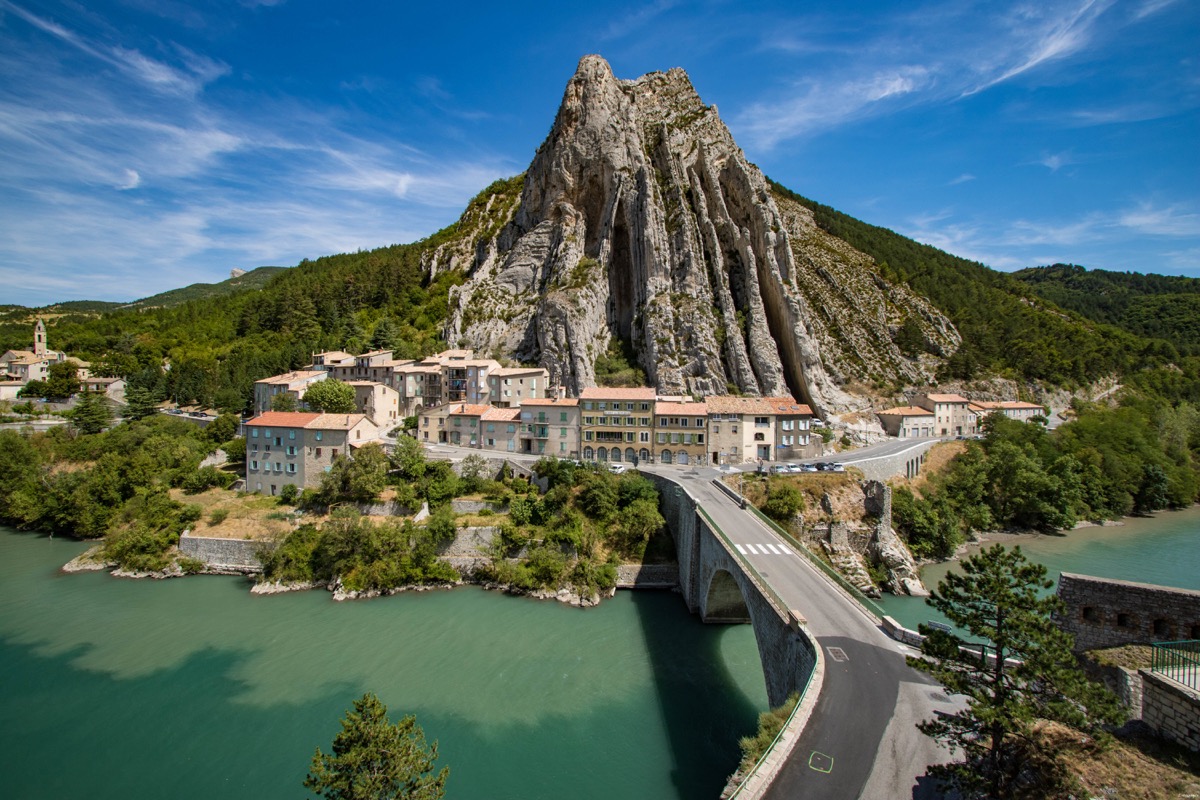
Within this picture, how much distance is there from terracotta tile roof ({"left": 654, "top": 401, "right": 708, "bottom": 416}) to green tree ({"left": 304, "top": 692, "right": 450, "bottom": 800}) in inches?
1147

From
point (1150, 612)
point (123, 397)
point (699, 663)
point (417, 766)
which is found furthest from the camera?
point (123, 397)

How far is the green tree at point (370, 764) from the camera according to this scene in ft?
31.3

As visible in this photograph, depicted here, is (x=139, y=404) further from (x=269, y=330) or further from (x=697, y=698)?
(x=697, y=698)

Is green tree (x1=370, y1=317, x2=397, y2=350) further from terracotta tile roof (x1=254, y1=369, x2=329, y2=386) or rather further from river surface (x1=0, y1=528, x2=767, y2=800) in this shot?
river surface (x1=0, y1=528, x2=767, y2=800)

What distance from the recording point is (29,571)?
29125 millimetres

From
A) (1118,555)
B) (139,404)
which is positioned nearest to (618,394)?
(1118,555)

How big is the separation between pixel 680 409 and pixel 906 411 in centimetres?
2523

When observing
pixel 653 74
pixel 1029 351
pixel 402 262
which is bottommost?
pixel 1029 351

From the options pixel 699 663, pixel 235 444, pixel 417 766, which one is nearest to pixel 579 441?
pixel 699 663

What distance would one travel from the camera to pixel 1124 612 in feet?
30.9

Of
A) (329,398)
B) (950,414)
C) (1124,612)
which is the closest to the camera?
(1124,612)

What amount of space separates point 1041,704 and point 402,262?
2953 inches

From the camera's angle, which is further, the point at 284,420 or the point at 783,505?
the point at 284,420

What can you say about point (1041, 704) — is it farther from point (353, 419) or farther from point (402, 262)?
point (402, 262)
